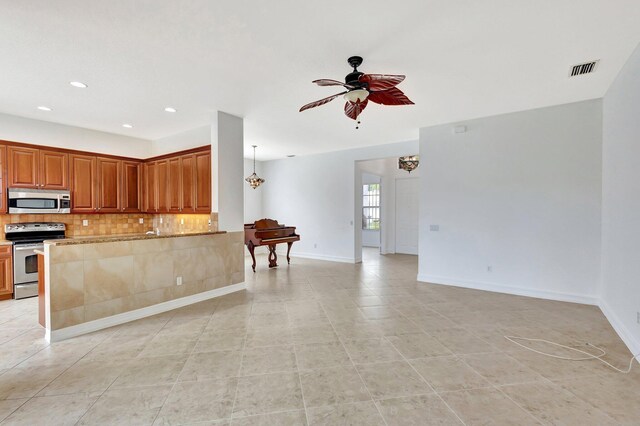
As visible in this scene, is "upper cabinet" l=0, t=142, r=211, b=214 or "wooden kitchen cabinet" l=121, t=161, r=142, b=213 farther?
"wooden kitchen cabinet" l=121, t=161, r=142, b=213

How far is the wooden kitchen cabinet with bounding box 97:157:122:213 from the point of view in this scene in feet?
17.1

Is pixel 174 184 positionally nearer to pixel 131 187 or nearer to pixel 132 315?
pixel 131 187

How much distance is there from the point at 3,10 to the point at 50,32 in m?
0.29

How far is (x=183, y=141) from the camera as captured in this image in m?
5.42

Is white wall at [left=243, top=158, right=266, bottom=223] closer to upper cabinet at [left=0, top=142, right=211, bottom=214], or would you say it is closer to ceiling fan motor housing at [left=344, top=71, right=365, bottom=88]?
upper cabinet at [left=0, top=142, right=211, bottom=214]

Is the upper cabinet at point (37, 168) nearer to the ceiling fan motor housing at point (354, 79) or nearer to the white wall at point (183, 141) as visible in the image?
the white wall at point (183, 141)

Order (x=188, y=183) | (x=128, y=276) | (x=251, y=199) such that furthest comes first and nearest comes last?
(x=251, y=199) → (x=188, y=183) → (x=128, y=276)

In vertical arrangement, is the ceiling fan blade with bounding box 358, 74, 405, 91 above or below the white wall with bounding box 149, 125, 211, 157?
below

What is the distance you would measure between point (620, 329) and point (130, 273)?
5.47 m

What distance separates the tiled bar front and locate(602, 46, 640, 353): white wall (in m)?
4.69

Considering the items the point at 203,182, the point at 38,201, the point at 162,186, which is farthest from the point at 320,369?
the point at 38,201

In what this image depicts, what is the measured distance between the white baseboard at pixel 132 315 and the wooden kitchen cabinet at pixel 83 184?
2734 millimetres

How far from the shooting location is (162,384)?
215cm

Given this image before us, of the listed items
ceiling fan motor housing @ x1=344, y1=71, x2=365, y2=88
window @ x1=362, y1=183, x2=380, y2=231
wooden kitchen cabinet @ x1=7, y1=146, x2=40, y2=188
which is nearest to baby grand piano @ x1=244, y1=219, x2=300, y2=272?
wooden kitchen cabinet @ x1=7, y1=146, x2=40, y2=188
